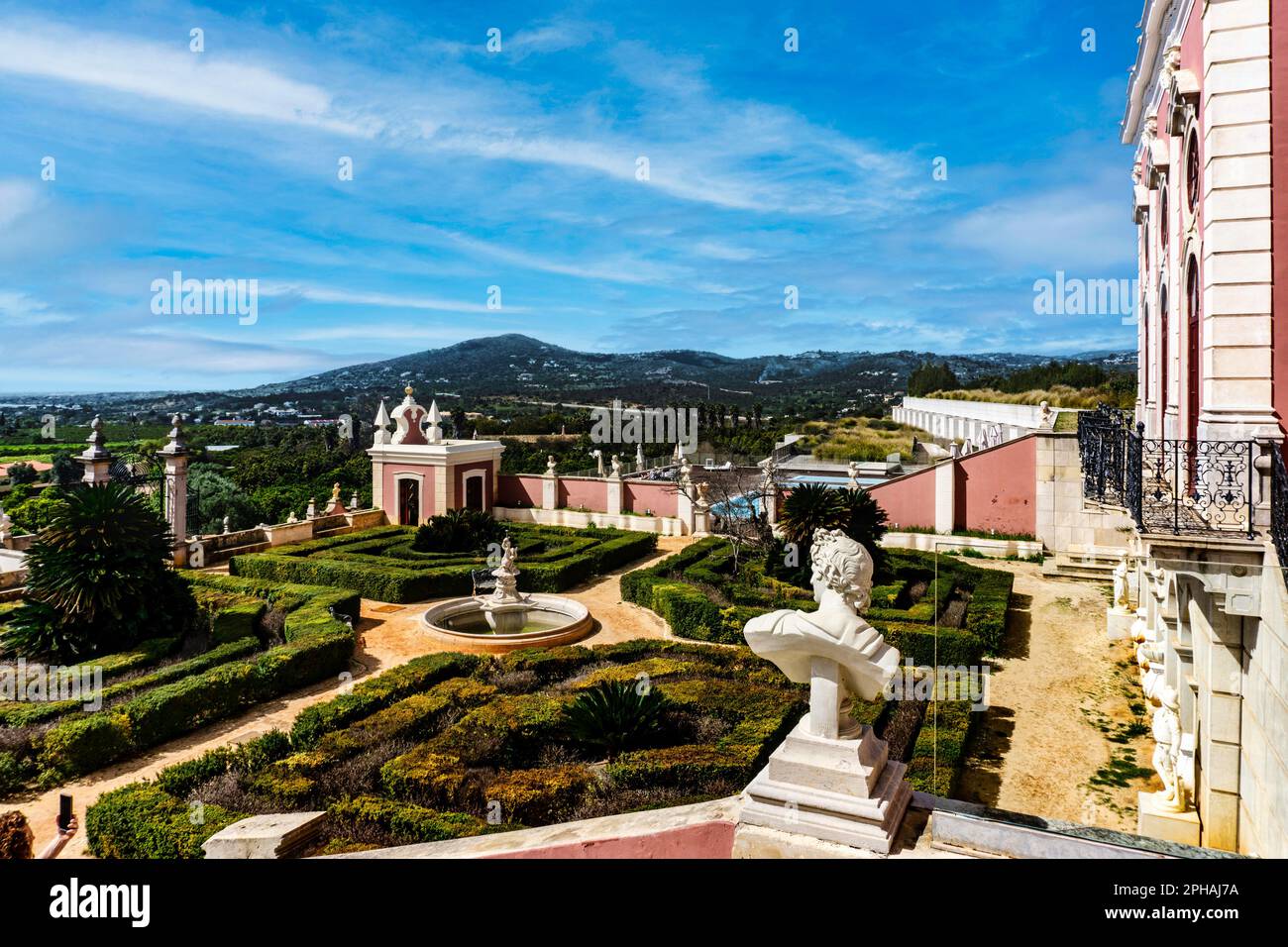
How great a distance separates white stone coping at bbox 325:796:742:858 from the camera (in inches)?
168

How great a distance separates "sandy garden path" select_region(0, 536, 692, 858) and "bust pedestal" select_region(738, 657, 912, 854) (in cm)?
671

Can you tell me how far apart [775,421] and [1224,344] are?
65.7 m

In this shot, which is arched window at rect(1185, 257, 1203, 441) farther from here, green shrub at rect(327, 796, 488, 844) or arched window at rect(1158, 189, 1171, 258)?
green shrub at rect(327, 796, 488, 844)

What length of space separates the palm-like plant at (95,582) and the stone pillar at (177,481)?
22.5 feet

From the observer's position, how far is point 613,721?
8.76m

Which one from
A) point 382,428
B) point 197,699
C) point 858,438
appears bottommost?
point 197,699

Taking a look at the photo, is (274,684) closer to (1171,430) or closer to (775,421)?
(1171,430)

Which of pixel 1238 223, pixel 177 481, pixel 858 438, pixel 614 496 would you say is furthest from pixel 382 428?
pixel 858 438

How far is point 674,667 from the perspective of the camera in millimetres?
11414

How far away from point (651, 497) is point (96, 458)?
15260 mm

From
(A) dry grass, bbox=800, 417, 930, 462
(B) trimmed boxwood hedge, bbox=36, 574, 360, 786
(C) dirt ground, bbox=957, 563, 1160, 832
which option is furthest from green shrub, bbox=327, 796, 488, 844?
(A) dry grass, bbox=800, 417, 930, 462

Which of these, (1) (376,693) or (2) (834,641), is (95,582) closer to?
(1) (376,693)

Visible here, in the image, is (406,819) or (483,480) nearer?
(406,819)
